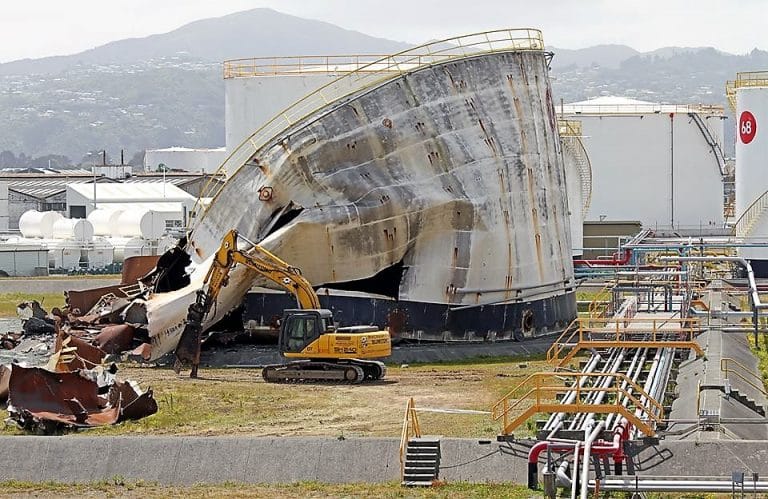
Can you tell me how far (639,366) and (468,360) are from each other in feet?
27.1

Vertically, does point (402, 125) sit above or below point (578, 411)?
above

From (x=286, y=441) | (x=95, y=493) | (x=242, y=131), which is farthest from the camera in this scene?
(x=242, y=131)

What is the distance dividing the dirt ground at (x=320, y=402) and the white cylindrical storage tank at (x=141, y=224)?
1702 inches

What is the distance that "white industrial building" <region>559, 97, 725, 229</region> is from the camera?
78.4 metres

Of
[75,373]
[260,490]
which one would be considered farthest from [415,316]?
[260,490]

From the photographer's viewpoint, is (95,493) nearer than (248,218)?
Yes

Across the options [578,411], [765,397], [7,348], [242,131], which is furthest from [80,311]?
[578,411]

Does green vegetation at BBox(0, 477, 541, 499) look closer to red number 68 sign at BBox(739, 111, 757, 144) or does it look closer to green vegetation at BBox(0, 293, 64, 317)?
green vegetation at BBox(0, 293, 64, 317)

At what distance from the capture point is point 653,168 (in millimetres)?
78312

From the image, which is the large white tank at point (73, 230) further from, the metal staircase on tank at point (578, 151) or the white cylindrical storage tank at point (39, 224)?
the metal staircase on tank at point (578, 151)

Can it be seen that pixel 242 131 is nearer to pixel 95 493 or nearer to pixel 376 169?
pixel 376 169

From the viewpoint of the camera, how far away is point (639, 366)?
3188 centimetres

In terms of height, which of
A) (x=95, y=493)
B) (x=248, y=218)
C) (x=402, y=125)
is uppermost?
(x=402, y=125)

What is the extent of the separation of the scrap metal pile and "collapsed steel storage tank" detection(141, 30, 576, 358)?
169 centimetres
